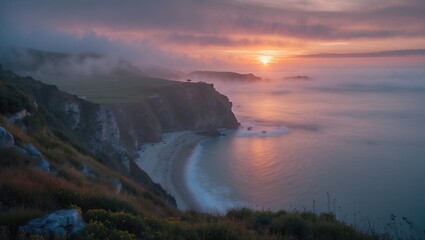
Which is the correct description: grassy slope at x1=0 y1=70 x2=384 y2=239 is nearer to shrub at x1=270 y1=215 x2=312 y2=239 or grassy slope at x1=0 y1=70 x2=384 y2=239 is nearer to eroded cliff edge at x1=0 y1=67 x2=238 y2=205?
shrub at x1=270 y1=215 x2=312 y2=239

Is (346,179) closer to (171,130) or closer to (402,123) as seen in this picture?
(171,130)

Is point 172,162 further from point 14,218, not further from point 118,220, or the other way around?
point 14,218

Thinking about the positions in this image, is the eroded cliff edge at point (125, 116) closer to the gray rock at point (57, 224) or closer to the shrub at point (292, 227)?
the gray rock at point (57, 224)

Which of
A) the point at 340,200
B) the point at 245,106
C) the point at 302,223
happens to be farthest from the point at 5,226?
the point at 245,106

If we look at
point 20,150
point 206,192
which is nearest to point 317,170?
point 206,192

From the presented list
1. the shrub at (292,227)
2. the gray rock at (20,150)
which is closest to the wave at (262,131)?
the shrub at (292,227)

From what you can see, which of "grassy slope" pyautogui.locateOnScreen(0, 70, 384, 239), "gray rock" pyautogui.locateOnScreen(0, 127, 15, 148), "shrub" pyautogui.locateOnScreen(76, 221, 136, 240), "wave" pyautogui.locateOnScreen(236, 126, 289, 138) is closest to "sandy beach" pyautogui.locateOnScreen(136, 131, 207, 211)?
"wave" pyautogui.locateOnScreen(236, 126, 289, 138)
